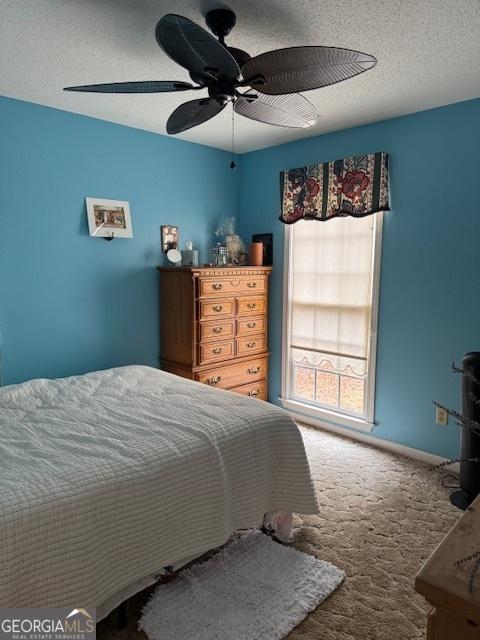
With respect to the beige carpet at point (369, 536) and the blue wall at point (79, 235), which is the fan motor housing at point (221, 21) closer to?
the blue wall at point (79, 235)

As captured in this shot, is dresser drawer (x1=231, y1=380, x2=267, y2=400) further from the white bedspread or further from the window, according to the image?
the white bedspread

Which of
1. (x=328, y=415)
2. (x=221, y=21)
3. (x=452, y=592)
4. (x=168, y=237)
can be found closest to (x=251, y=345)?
(x=328, y=415)

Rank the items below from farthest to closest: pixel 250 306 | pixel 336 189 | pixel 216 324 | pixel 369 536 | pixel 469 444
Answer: pixel 250 306 → pixel 216 324 → pixel 336 189 → pixel 469 444 → pixel 369 536

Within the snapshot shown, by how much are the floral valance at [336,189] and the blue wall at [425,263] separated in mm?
103

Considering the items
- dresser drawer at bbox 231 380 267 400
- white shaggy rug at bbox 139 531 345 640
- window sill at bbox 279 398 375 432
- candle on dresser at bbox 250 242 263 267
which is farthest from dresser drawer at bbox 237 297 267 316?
white shaggy rug at bbox 139 531 345 640

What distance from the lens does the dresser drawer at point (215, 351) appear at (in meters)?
3.47

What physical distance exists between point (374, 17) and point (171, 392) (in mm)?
2128

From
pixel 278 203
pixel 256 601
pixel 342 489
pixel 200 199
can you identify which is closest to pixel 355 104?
pixel 278 203

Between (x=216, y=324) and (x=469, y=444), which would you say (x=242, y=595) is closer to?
(x=469, y=444)

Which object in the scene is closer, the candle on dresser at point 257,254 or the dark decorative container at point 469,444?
the dark decorative container at point 469,444

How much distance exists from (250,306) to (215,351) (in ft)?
1.86

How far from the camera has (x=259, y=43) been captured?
2.07 metres

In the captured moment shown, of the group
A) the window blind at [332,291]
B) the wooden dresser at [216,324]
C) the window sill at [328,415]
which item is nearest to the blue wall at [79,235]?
the wooden dresser at [216,324]

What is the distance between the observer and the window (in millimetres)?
3404
